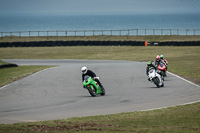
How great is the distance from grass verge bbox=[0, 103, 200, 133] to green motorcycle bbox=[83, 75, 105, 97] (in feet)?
14.4

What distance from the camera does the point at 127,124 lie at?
11.7 meters

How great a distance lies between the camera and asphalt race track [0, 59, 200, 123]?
14.2 meters

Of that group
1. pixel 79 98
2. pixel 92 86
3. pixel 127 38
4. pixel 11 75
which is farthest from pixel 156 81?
pixel 127 38

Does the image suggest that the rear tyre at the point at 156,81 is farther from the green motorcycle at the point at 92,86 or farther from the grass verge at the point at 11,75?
the grass verge at the point at 11,75

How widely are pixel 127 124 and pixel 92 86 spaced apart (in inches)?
256

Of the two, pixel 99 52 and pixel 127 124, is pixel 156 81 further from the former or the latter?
pixel 99 52

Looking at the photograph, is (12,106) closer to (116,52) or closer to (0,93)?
(0,93)

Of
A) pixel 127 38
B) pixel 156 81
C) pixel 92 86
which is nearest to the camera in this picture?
pixel 92 86

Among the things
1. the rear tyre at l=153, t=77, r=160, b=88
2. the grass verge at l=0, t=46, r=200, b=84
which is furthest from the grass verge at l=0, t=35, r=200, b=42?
the rear tyre at l=153, t=77, r=160, b=88

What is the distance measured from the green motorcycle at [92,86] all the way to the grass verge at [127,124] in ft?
14.4

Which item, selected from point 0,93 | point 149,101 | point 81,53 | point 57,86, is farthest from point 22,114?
point 81,53

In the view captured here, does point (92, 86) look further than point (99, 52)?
No

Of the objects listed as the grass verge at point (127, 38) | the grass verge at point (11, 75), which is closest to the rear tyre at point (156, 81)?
the grass verge at point (11, 75)

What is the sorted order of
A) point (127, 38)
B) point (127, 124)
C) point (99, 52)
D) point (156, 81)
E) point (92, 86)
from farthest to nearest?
point (127, 38) → point (99, 52) → point (156, 81) → point (92, 86) → point (127, 124)
